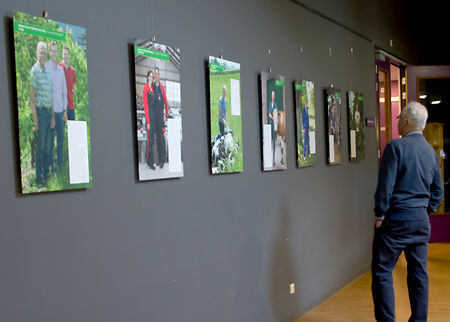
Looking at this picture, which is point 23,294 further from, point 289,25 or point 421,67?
point 421,67

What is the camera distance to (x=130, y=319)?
10.4ft

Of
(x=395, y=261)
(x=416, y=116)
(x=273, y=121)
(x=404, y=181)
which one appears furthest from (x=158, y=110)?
(x=395, y=261)

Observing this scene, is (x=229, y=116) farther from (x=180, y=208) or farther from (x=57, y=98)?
(x=57, y=98)

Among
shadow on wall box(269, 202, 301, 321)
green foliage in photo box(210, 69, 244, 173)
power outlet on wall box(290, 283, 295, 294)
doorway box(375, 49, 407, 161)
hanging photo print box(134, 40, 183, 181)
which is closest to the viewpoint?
hanging photo print box(134, 40, 183, 181)

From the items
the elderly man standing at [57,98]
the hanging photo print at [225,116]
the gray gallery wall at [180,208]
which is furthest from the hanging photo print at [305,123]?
the elderly man standing at [57,98]

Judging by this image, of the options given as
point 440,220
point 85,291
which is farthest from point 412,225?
point 440,220

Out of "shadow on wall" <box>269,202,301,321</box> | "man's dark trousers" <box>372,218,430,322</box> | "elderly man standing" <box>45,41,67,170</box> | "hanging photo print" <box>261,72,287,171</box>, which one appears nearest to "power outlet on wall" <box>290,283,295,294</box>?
"shadow on wall" <box>269,202,301,321</box>

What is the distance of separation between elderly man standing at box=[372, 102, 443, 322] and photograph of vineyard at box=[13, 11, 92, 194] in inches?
100

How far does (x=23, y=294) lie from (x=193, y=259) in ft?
4.75

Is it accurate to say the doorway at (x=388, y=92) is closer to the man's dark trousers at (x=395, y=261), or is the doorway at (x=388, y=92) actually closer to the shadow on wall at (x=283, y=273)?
the shadow on wall at (x=283, y=273)

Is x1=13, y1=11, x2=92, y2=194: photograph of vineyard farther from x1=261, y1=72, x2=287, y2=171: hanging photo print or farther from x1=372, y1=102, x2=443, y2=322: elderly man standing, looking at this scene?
x1=372, y1=102, x2=443, y2=322: elderly man standing

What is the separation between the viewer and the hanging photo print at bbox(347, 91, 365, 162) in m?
6.95

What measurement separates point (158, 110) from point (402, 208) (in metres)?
2.18

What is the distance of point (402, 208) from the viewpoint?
14.5 ft
